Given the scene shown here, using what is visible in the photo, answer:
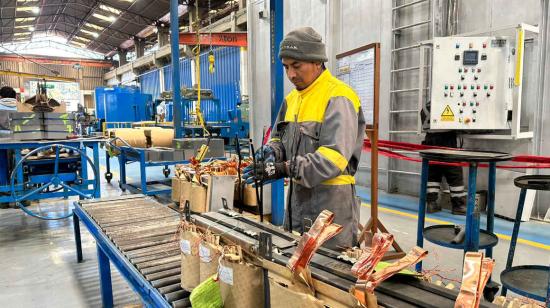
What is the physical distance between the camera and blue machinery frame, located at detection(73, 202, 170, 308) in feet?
5.43

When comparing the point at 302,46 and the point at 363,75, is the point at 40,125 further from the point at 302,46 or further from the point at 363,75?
the point at 302,46

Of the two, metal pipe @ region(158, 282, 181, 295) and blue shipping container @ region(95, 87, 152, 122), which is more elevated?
blue shipping container @ region(95, 87, 152, 122)

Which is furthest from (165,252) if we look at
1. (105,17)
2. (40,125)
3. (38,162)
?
(105,17)

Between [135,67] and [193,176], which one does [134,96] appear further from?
[193,176]

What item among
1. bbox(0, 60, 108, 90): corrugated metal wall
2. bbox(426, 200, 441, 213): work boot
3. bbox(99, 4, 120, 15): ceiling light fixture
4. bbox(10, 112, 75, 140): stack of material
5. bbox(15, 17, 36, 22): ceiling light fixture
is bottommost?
bbox(426, 200, 441, 213): work boot

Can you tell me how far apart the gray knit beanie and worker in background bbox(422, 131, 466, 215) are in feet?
12.2

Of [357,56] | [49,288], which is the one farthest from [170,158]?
[357,56]

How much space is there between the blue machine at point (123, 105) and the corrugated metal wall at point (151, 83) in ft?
11.8

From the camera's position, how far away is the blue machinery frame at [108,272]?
1.66 m

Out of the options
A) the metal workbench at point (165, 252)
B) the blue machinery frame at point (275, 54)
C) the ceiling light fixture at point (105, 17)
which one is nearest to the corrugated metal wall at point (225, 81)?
the ceiling light fixture at point (105, 17)

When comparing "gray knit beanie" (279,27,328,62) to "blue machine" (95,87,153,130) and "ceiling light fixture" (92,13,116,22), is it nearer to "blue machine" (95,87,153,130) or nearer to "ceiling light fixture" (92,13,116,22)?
"blue machine" (95,87,153,130)

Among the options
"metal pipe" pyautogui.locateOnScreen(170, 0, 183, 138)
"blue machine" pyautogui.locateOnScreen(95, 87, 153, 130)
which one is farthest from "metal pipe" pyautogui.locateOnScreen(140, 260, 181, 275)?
"blue machine" pyautogui.locateOnScreen(95, 87, 153, 130)

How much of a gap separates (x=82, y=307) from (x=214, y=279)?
6.48ft

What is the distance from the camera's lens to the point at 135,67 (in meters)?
23.9
